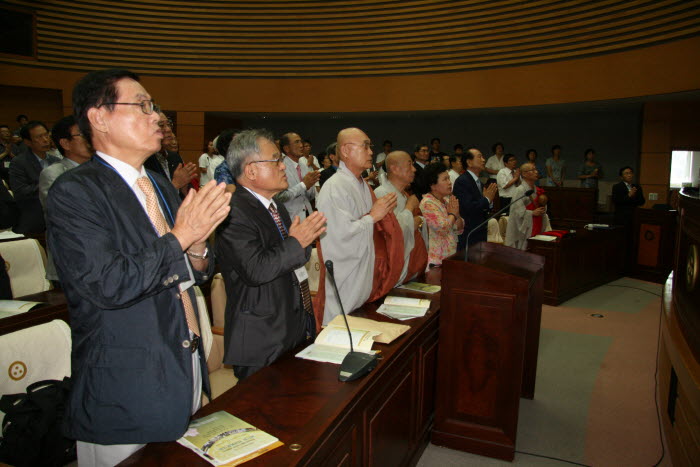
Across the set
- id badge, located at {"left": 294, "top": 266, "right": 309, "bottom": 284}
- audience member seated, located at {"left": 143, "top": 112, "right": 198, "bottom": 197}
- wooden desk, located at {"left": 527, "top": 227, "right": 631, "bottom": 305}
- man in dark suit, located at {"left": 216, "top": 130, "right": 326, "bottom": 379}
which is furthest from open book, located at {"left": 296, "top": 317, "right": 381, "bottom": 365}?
wooden desk, located at {"left": 527, "top": 227, "right": 631, "bottom": 305}

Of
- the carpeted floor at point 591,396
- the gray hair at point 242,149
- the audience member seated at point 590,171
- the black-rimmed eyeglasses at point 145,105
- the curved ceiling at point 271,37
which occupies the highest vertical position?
the curved ceiling at point 271,37

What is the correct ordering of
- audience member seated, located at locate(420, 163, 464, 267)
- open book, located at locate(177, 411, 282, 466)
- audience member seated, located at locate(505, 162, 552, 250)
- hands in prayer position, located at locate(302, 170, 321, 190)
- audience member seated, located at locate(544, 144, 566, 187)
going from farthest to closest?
audience member seated, located at locate(544, 144, 566, 187), audience member seated, located at locate(505, 162, 552, 250), hands in prayer position, located at locate(302, 170, 321, 190), audience member seated, located at locate(420, 163, 464, 267), open book, located at locate(177, 411, 282, 466)

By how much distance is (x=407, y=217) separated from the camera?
2934 mm

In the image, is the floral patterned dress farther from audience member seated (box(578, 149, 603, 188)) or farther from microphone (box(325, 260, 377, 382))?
audience member seated (box(578, 149, 603, 188))

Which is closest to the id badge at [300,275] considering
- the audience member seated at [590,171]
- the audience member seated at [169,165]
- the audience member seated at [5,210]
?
the audience member seated at [169,165]

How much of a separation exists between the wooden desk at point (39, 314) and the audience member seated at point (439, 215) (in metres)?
2.39

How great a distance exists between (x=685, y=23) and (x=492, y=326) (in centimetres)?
632

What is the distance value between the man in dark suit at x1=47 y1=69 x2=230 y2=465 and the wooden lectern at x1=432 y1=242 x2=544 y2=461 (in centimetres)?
146

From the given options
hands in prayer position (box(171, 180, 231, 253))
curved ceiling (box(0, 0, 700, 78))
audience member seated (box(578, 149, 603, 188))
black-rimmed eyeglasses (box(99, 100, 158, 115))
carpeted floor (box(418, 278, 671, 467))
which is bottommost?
carpeted floor (box(418, 278, 671, 467))

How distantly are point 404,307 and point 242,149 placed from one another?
1.02m

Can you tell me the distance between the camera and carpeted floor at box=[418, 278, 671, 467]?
245 cm

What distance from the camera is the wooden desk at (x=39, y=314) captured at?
206 centimetres

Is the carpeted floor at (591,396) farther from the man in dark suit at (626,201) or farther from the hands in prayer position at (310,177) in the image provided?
the hands in prayer position at (310,177)

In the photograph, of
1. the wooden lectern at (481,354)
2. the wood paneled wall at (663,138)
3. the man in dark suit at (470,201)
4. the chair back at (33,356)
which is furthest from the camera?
the wood paneled wall at (663,138)
